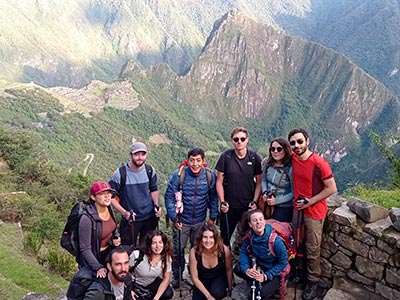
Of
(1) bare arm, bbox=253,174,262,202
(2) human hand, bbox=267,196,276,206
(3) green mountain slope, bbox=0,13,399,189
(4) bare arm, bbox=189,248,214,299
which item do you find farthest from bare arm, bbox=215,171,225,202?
(3) green mountain slope, bbox=0,13,399,189

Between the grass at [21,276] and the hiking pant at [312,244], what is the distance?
195 inches

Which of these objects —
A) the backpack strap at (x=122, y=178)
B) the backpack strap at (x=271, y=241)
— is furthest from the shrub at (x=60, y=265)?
the backpack strap at (x=271, y=241)

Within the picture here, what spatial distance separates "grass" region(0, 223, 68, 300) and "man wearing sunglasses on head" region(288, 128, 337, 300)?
16.5 feet

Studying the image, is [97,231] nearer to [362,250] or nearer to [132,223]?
[132,223]

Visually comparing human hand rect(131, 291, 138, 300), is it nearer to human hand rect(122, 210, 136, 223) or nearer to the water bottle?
human hand rect(122, 210, 136, 223)

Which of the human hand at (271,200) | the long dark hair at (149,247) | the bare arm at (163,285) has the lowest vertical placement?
the bare arm at (163,285)

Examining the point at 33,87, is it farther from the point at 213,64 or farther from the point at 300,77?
the point at 300,77

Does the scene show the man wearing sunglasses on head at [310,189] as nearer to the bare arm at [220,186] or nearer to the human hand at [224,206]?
the human hand at [224,206]

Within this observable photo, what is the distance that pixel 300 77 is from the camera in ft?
585

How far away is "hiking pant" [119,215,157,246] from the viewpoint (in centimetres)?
602

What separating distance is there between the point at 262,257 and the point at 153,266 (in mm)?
1466

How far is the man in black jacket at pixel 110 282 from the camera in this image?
4508 mm

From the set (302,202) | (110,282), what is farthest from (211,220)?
(110,282)

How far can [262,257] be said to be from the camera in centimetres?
514
